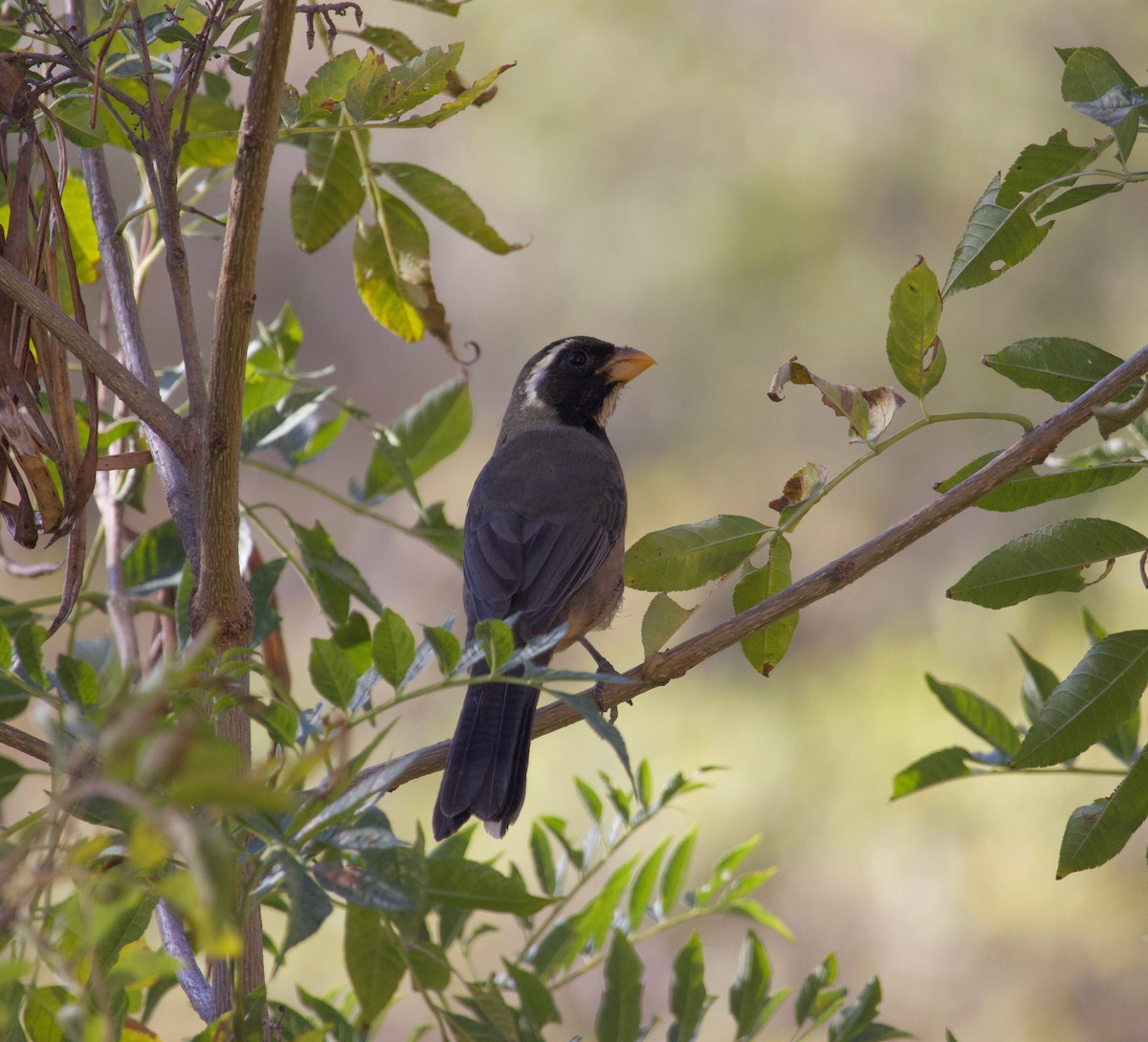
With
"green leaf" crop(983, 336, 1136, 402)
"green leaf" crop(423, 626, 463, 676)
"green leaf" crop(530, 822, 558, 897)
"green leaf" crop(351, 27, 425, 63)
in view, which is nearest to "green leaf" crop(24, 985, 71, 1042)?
"green leaf" crop(423, 626, 463, 676)

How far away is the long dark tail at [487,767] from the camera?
2.88m

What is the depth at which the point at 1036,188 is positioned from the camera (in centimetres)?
181

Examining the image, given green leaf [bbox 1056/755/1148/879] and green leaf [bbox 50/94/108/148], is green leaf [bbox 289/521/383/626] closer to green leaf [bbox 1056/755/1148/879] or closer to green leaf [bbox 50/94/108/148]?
green leaf [bbox 50/94/108/148]

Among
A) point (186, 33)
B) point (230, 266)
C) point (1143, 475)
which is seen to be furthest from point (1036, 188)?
point (1143, 475)

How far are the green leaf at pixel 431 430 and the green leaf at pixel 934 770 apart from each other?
129cm

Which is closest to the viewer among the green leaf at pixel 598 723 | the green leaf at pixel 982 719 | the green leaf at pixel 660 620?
the green leaf at pixel 598 723

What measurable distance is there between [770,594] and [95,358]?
3.84 ft

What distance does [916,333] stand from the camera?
1955mm

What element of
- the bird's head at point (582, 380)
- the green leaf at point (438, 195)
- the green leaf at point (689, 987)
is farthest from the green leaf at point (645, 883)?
the bird's head at point (582, 380)

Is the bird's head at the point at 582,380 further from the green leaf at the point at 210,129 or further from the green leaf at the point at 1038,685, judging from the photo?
the green leaf at the point at 1038,685

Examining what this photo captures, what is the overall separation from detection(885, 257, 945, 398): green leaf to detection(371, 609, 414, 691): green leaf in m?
0.87

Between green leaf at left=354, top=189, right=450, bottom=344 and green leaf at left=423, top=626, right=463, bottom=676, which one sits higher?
green leaf at left=354, top=189, right=450, bottom=344

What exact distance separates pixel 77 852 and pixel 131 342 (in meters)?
1.55

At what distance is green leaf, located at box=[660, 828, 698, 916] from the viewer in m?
2.70
